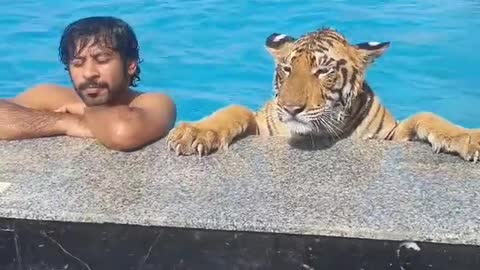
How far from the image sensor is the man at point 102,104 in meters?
3.93

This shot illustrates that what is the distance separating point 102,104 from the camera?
4172mm

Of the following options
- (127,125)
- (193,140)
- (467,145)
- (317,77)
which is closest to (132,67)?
(127,125)

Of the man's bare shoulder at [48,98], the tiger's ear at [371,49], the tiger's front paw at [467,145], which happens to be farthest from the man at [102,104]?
the tiger's front paw at [467,145]

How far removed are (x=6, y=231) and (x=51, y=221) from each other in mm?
194

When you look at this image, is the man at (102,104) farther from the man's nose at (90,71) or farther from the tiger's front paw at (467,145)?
the tiger's front paw at (467,145)

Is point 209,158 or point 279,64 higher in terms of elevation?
point 279,64

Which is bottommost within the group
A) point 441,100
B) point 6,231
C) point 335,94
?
point 441,100

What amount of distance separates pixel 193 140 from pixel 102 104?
0.56 m

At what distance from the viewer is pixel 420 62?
8.72 metres

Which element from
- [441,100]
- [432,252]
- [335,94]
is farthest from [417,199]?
[441,100]

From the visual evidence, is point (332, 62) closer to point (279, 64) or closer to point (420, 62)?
point (279, 64)

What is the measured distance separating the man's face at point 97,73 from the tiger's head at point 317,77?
2.37 ft

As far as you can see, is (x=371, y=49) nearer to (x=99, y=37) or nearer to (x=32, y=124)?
(x=99, y=37)

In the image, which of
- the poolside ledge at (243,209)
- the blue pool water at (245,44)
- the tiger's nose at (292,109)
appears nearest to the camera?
the poolside ledge at (243,209)
